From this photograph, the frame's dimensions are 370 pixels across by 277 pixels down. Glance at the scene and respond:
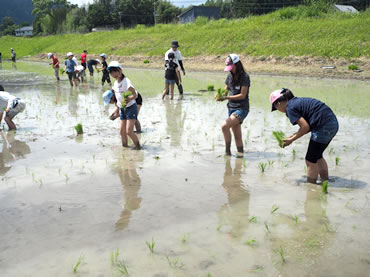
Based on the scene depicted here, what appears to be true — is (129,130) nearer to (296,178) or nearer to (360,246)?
(296,178)

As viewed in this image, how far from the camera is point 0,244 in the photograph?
3840 mm

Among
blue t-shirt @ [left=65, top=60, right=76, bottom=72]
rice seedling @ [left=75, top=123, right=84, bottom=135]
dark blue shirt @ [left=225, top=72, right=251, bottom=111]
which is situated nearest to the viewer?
dark blue shirt @ [left=225, top=72, right=251, bottom=111]

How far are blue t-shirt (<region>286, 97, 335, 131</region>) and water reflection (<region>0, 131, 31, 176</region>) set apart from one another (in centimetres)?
462

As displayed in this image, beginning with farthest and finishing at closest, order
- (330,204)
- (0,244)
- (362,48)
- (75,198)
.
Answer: (362,48) < (75,198) < (330,204) < (0,244)

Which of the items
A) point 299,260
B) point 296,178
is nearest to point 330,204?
point 296,178

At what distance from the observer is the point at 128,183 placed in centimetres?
549

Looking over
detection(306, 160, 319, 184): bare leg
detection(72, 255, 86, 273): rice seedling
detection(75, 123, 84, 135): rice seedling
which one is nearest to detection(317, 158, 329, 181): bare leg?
detection(306, 160, 319, 184): bare leg

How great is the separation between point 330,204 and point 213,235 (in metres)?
1.61

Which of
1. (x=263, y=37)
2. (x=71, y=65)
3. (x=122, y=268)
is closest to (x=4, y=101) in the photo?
(x=122, y=268)

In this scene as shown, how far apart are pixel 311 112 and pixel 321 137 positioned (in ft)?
1.12

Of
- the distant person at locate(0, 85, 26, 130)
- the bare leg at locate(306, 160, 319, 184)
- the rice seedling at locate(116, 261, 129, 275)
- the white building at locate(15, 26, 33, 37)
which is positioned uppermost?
the white building at locate(15, 26, 33, 37)

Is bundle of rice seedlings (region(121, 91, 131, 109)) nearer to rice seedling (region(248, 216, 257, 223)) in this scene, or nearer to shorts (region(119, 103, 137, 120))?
shorts (region(119, 103, 137, 120))

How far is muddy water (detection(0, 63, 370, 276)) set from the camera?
3.46m

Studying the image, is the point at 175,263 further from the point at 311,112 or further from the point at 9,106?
the point at 9,106
